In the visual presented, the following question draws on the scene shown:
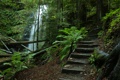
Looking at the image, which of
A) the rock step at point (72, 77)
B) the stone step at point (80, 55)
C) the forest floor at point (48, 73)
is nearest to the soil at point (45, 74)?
the forest floor at point (48, 73)

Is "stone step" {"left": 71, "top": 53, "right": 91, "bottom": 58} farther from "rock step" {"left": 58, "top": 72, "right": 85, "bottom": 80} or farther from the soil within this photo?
"rock step" {"left": 58, "top": 72, "right": 85, "bottom": 80}

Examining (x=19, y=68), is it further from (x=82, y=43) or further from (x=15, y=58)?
(x=82, y=43)

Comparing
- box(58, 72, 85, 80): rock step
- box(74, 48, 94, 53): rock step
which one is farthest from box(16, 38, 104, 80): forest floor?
box(74, 48, 94, 53): rock step

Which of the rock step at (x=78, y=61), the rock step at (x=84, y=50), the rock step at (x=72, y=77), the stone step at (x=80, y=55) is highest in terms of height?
the rock step at (x=84, y=50)

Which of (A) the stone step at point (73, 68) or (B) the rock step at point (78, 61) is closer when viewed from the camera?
(A) the stone step at point (73, 68)

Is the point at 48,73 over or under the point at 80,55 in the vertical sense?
under

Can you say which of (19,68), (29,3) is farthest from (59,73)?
(29,3)

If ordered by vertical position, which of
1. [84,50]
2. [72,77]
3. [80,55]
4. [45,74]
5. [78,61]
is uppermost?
[84,50]

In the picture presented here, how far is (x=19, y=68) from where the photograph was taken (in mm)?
7793

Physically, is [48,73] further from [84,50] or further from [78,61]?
[84,50]

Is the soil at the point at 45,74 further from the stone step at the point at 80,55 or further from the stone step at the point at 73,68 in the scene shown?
the stone step at the point at 80,55

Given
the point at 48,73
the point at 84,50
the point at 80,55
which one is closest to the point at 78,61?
the point at 80,55

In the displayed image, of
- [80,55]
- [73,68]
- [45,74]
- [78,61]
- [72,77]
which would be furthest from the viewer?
[80,55]

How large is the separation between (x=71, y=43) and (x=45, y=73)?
1.79m
